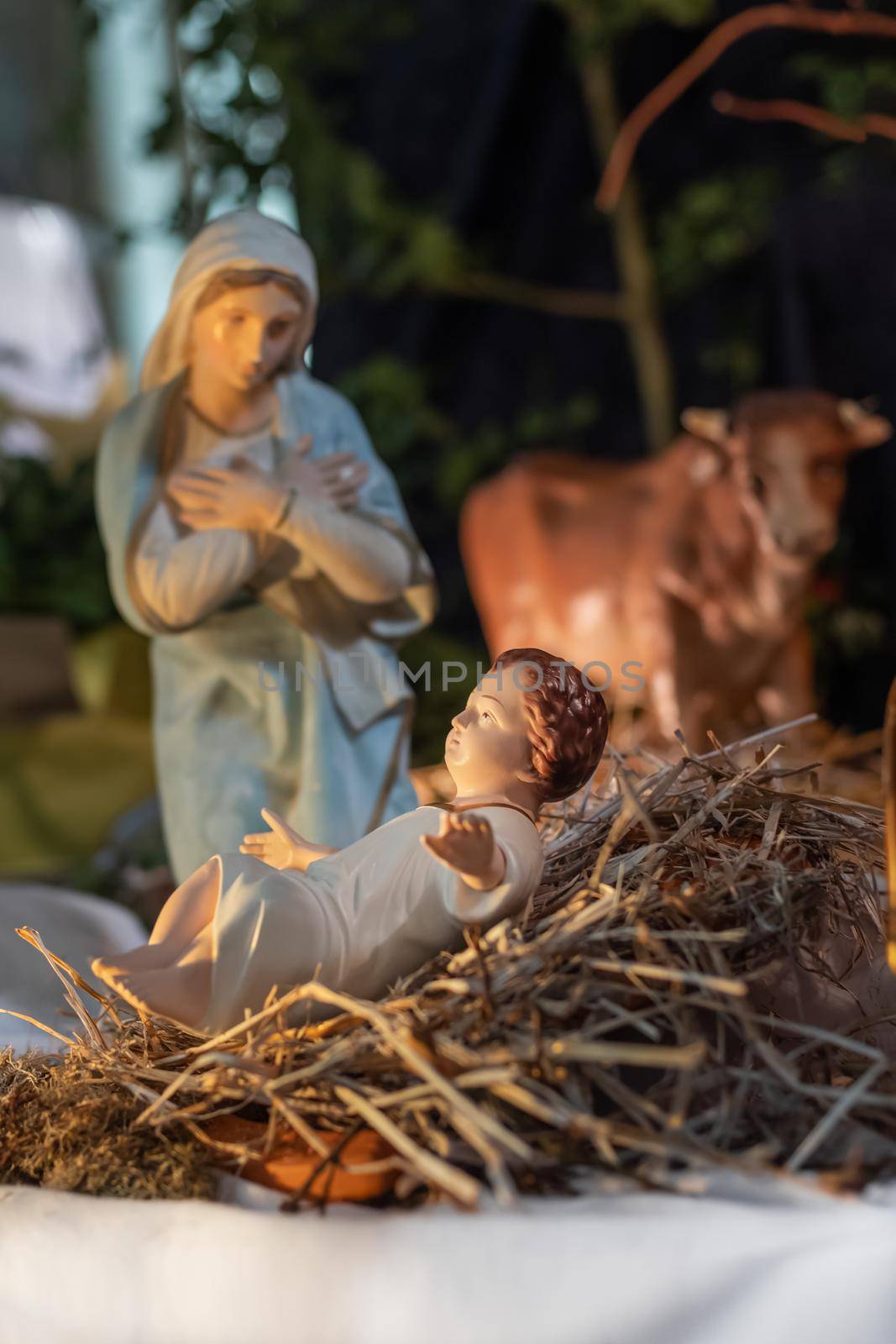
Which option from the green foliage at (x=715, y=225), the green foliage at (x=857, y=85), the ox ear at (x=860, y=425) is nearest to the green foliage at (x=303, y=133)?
the green foliage at (x=715, y=225)

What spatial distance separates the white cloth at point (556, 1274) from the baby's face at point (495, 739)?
31cm

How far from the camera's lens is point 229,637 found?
1612 mm

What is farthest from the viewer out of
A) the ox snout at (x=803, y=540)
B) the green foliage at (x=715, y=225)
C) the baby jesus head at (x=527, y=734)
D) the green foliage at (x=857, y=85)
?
the green foliage at (x=715, y=225)

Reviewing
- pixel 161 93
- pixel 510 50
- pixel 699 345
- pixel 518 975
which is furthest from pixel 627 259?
pixel 518 975

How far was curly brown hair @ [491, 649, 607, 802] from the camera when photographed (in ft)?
3.22

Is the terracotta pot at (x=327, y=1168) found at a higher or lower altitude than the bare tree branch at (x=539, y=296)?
lower

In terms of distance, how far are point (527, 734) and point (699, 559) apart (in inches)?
65.9

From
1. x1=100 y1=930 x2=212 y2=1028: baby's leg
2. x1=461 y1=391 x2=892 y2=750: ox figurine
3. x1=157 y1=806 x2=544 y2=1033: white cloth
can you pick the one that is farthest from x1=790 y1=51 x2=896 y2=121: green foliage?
x1=100 y1=930 x2=212 y2=1028: baby's leg

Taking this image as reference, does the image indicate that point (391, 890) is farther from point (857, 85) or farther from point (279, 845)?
point (857, 85)

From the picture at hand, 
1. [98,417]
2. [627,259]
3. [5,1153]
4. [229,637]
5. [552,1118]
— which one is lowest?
[5,1153]

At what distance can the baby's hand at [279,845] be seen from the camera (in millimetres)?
1082

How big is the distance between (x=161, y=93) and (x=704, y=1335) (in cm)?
285

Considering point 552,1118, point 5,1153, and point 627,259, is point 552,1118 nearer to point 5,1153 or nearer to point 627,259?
point 5,1153

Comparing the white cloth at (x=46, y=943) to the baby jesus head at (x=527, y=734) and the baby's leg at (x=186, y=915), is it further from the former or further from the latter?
the baby jesus head at (x=527, y=734)
